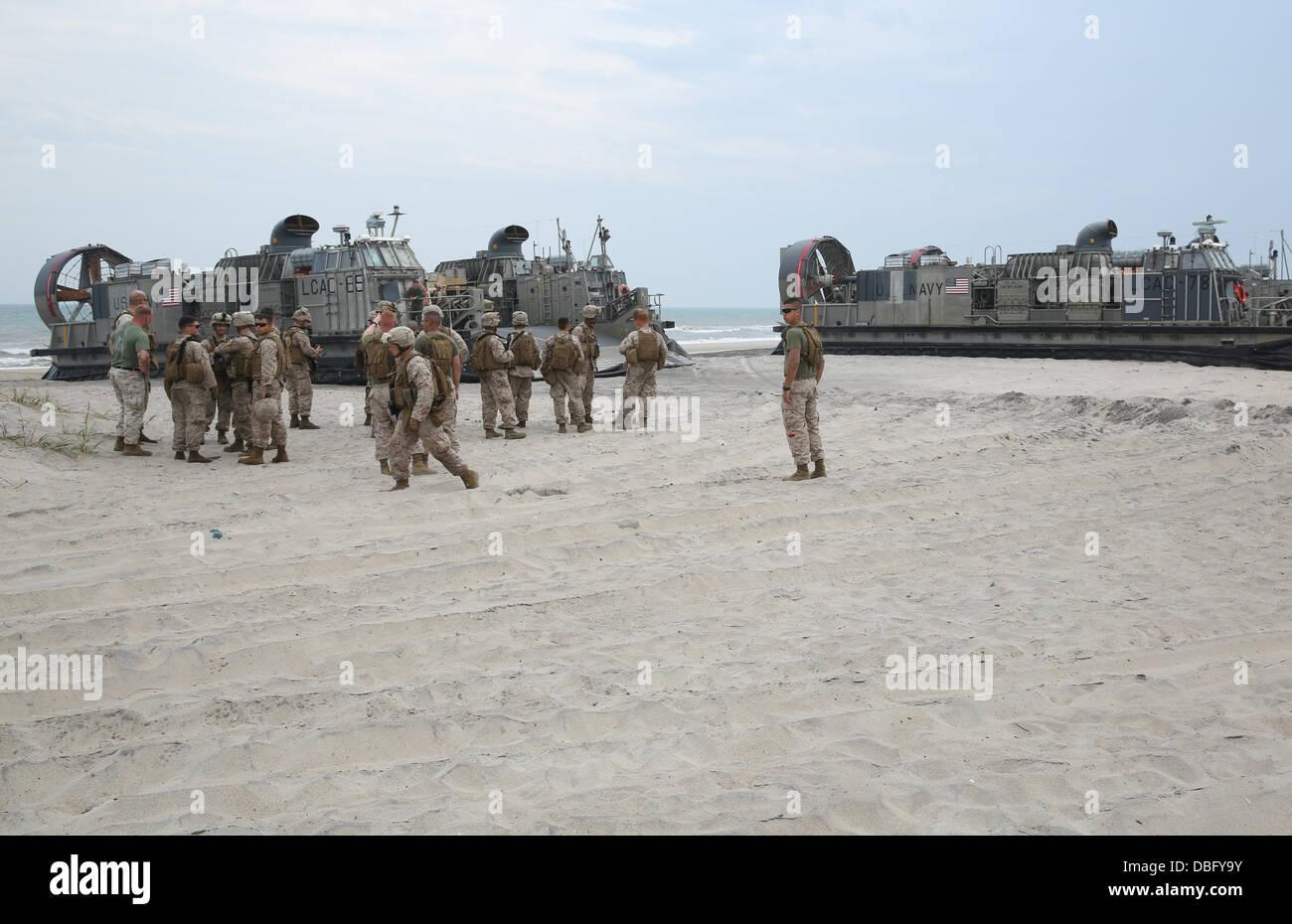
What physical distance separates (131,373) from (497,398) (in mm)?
4044

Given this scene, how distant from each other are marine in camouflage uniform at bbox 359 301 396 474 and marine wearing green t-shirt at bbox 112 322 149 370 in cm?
234

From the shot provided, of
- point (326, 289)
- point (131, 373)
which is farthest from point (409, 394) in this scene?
point (326, 289)

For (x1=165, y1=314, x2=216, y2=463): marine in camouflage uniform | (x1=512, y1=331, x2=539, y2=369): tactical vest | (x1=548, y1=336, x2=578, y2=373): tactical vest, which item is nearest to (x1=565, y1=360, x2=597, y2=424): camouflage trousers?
(x1=548, y1=336, x2=578, y2=373): tactical vest

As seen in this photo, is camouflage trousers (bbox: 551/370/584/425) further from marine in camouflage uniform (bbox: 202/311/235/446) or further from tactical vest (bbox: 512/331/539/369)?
marine in camouflage uniform (bbox: 202/311/235/446)

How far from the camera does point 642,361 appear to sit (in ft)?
42.2

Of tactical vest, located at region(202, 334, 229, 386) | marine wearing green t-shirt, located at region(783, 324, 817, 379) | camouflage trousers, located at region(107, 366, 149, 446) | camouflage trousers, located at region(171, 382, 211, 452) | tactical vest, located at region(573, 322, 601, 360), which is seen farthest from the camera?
tactical vest, located at region(573, 322, 601, 360)

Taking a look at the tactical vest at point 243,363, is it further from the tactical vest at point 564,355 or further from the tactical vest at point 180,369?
the tactical vest at point 564,355

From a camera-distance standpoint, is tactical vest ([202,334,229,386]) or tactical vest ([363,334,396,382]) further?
tactical vest ([202,334,229,386])

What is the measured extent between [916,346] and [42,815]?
2505 centimetres

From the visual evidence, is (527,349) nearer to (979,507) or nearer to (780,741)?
(979,507)

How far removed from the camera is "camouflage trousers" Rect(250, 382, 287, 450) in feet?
34.3

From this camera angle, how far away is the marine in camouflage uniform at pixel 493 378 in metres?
12.4

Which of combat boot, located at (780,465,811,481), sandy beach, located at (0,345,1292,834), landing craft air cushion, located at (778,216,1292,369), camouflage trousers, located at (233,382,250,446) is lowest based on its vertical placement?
sandy beach, located at (0,345,1292,834)

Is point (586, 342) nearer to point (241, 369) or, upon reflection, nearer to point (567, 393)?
point (567, 393)
